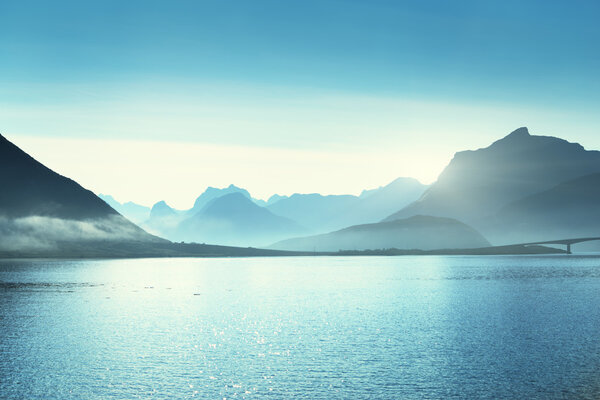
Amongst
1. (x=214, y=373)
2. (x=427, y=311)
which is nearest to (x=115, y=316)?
(x=214, y=373)

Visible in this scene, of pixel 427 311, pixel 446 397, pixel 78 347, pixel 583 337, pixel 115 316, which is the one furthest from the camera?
pixel 427 311

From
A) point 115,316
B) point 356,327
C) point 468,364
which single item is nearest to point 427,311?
point 356,327

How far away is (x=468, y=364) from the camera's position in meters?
48.2

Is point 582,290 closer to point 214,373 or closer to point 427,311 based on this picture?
point 427,311

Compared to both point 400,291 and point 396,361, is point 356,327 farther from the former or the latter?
point 400,291

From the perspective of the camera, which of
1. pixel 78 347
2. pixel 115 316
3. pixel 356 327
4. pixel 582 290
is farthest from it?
pixel 582 290

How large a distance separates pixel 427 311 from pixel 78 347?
2037 inches

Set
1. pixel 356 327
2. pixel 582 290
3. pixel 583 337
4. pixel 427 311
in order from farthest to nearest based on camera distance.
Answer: pixel 582 290 → pixel 427 311 → pixel 356 327 → pixel 583 337

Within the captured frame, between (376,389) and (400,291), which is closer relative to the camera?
(376,389)

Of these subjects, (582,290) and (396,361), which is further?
(582,290)

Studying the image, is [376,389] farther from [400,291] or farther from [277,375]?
[400,291]

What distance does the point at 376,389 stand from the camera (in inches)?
1576

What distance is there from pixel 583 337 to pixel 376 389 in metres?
32.6

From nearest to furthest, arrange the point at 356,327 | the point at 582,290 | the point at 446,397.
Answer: the point at 446,397 < the point at 356,327 < the point at 582,290
